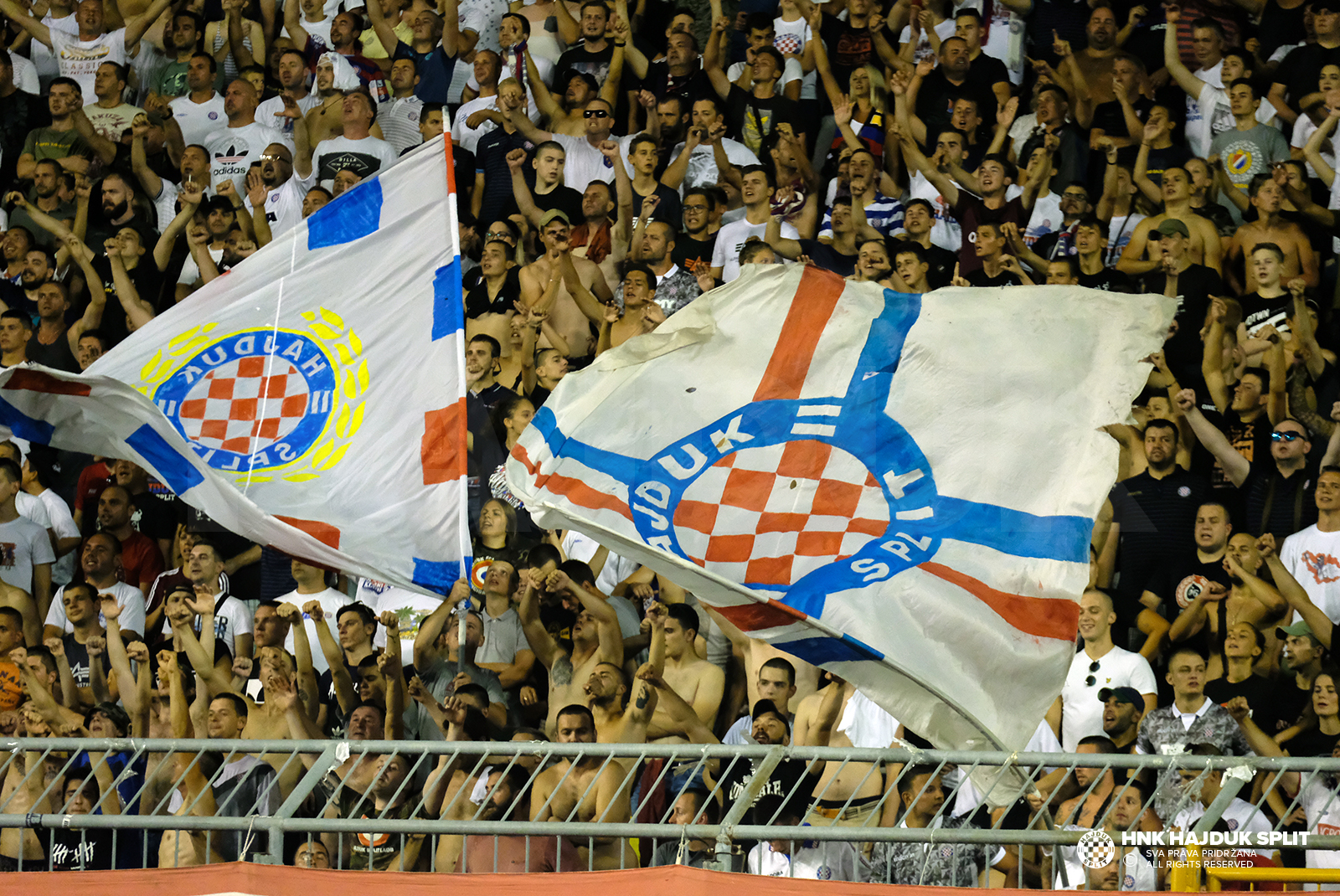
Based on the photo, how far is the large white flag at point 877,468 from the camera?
628 cm

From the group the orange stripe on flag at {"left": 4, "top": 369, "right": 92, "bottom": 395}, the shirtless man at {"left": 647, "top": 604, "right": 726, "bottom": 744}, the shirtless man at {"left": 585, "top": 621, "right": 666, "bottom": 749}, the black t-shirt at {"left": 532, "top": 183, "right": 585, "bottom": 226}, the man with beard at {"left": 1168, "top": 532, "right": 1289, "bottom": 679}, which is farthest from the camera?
the black t-shirt at {"left": 532, "top": 183, "right": 585, "bottom": 226}

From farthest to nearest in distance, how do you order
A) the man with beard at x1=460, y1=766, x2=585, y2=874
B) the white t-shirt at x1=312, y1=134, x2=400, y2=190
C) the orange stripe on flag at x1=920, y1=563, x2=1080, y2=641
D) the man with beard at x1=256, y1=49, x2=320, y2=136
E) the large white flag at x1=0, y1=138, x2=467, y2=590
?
the man with beard at x1=256, y1=49, x2=320, y2=136 < the white t-shirt at x1=312, y1=134, x2=400, y2=190 < the large white flag at x1=0, y1=138, x2=467, y2=590 < the man with beard at x1=460, y1=766, x2=585, y2=874 < the orange stripe on flag at x1=920, y1=563, x2=1080, y2=641

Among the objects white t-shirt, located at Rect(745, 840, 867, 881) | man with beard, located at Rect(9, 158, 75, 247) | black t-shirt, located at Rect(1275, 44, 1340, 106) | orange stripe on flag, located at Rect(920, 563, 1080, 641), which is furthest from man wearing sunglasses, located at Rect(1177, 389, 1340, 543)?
man with beard, located at Rect(9, 158, 75, 247)

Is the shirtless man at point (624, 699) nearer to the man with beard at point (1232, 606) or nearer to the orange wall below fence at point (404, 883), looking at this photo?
the man with beard at point (1232, 606)

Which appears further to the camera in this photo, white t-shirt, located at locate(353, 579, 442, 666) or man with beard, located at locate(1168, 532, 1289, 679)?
white t-shirt, located at locate(353, 579, 442, 666)

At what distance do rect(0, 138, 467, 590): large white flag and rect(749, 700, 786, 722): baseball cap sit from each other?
146cm

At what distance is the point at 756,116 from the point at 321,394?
443 centimetres

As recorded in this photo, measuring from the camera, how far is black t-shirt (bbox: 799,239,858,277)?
426 inches

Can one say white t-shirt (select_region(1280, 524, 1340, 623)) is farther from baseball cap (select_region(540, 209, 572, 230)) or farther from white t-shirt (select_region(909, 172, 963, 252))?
baseball cap (select_region(540, 209, 572, 230))

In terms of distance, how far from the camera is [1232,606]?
899 centimetres

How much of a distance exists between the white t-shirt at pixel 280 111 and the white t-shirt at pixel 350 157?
577 millimetres

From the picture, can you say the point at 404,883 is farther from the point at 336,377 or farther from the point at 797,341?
the point at 336,377

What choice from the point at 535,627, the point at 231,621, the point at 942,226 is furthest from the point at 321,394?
the point at 942,226

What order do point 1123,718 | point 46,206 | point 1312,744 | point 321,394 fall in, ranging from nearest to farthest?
point 1312,744 → point 321,394 → point 1123,718 → point 46,206
